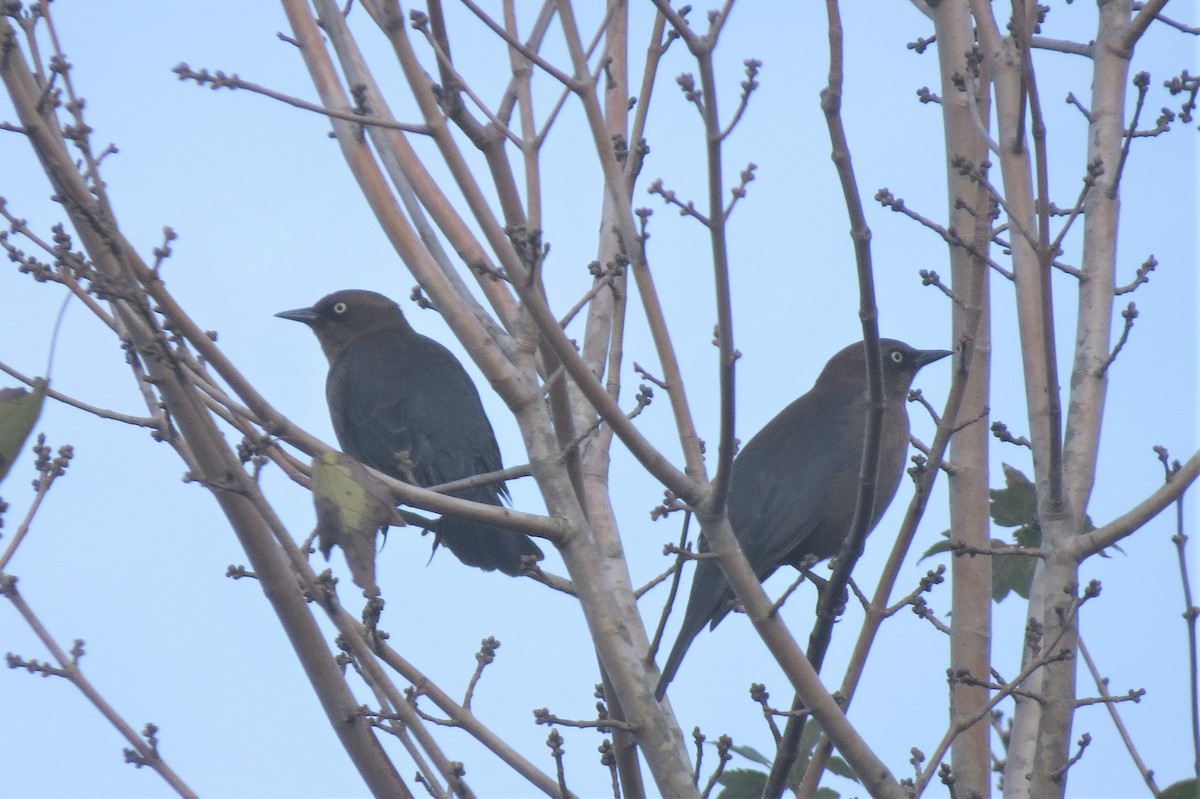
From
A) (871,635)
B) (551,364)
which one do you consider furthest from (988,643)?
(551,364)

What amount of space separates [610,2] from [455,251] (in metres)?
1.07

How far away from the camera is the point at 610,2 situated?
4.39 m

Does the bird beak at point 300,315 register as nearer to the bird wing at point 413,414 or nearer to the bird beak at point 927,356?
the bird wing at point 413,414

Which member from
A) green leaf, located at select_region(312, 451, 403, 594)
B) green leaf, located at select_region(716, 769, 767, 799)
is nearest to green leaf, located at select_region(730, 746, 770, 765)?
green leaf, located at select_region(716, 769, 767, 799)

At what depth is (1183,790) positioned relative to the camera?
343 centimetres

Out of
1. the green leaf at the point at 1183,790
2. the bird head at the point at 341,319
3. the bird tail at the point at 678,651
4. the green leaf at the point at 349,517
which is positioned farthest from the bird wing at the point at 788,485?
the green leaf at the point at 349,517

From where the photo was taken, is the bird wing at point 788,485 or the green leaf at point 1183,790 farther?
the bird wing at point 788,485

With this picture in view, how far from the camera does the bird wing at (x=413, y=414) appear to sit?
691 cm

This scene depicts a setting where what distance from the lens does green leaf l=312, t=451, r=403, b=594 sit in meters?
2.72

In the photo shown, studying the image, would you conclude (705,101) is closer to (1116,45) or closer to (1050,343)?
(1050,343)

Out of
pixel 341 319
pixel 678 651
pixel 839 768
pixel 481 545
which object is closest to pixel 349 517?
pixel 839 768

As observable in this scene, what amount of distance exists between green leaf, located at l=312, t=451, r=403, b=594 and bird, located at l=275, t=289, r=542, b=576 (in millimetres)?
3314

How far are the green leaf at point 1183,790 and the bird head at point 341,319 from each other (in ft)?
18.9

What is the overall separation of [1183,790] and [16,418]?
9.50 feet
